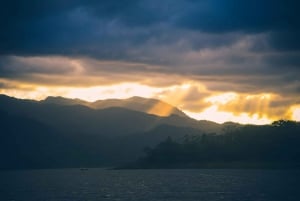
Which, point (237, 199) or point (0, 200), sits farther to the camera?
point (0, 200)

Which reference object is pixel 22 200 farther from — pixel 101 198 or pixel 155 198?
pixel 155 198

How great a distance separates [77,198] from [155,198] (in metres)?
29.7

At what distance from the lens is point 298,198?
577ft

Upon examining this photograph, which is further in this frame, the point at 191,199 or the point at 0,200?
the point at 0,200

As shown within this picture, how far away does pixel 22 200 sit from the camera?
190375 mm

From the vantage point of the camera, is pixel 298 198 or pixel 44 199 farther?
pixel 44 199

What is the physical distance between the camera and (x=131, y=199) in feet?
601

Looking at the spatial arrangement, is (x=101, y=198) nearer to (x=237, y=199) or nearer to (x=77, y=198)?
(x=77, y=198)

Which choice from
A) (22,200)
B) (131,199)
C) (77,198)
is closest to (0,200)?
(22,200)

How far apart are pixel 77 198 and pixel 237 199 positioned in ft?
196

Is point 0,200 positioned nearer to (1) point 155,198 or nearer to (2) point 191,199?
(1) point 155,198

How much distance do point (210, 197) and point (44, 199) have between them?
62.4m

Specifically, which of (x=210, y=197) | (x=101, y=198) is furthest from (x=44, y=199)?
(x=210, y=197)

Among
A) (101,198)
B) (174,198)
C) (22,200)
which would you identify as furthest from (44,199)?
(174,198)
